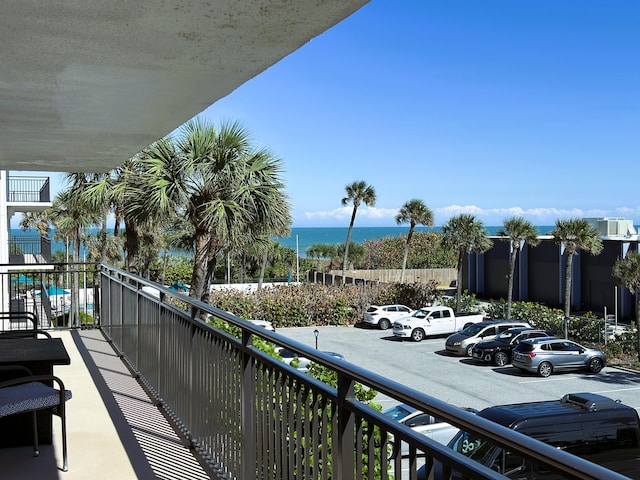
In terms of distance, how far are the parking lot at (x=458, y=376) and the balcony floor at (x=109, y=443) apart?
522 inches

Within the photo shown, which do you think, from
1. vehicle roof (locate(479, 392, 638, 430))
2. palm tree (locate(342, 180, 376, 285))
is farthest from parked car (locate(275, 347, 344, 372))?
palm tree (locate(342, 180, 376, 285))

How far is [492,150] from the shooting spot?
150750 millimetres

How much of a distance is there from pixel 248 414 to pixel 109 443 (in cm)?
154

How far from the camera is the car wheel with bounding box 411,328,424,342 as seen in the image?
96.8ft

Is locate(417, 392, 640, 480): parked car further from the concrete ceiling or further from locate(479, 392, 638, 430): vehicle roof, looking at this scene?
the concrete ceiling

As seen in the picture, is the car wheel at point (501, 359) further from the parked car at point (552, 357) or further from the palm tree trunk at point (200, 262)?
the palm tree trunk at point (200, 262)

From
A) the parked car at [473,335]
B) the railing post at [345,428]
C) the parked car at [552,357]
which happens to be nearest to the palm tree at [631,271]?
the parked car at [552,357]

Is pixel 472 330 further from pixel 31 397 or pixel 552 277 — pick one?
pixel 31 397

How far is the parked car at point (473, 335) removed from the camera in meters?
26.2

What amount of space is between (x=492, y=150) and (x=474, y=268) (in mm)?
112513

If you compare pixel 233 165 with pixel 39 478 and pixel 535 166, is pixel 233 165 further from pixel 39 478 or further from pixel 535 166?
pixel 535 166

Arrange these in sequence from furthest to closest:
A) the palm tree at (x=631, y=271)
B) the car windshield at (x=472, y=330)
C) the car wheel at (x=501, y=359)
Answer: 1. the palm tree at (x=631, y=271)
2. the car windshield at (x=472, y=330)
3. the car wheel at (x=501, y=359)

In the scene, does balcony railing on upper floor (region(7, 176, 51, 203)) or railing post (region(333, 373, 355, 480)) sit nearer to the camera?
railing post (region(333, 373, 355, 480))

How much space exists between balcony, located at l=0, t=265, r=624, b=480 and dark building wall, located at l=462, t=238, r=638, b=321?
1129 inches
